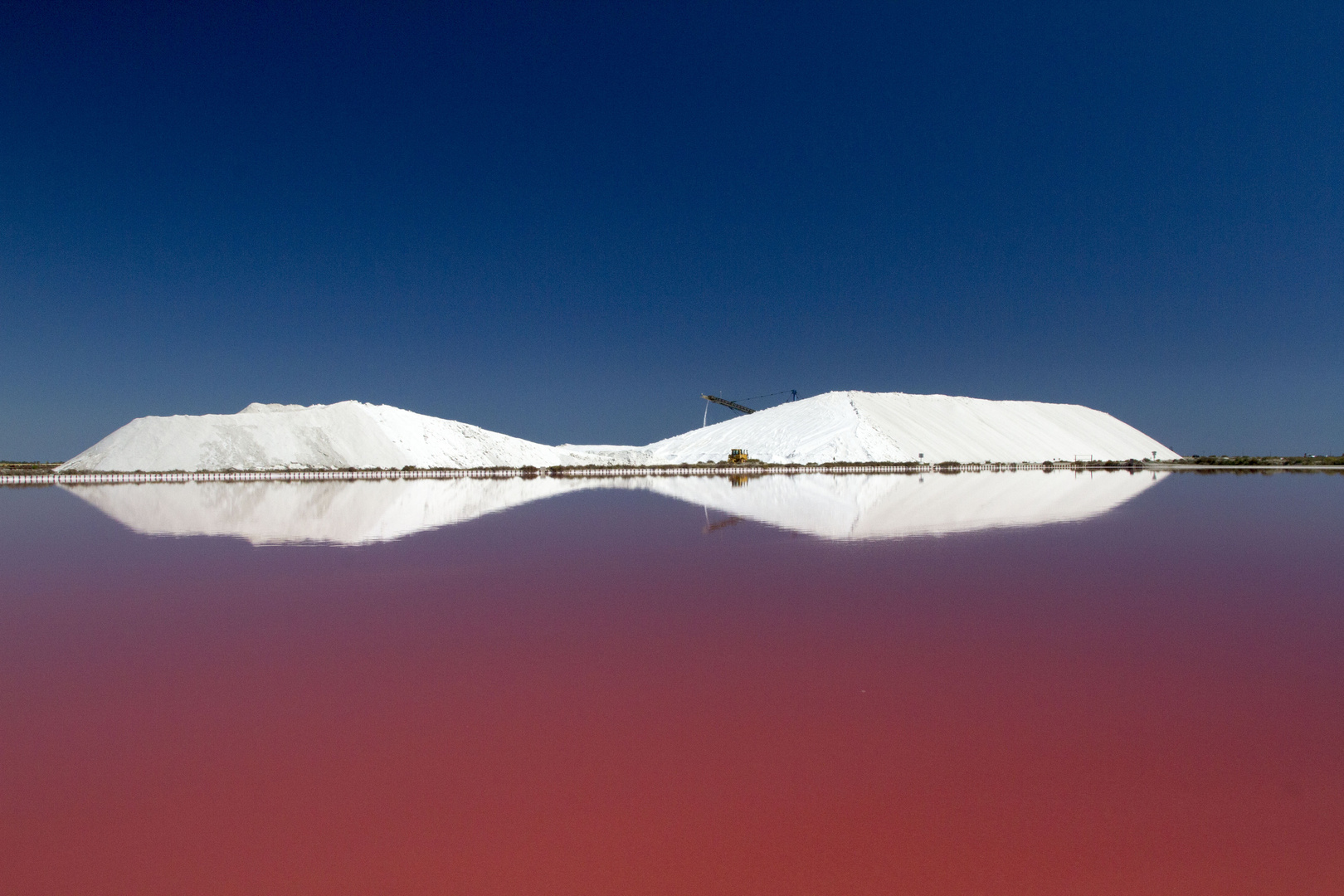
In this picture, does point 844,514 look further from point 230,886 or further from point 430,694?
point 230,886

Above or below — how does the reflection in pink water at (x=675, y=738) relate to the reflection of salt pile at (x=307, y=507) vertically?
below

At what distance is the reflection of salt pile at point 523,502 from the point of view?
1516 cm

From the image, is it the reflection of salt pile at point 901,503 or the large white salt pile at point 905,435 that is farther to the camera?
the large white salt pile at point 905,435

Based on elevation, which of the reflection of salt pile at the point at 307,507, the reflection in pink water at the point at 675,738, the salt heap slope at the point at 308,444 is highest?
the salt heap slope at the point at 308,444

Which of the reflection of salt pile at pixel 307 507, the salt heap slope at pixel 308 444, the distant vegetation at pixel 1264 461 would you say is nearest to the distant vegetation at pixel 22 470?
the salt heap slope at pixel 308 444

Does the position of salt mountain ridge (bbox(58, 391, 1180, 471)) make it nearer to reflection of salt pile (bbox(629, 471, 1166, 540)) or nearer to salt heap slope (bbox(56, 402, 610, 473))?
salt heap slope (bbox(56, 402, 610, 473))

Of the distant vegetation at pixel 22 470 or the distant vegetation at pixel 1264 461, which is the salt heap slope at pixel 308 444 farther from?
the distant vegetation at pixel 1264 461

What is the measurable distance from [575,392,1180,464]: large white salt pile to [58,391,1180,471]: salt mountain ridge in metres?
0.19

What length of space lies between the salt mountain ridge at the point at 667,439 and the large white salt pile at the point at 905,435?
192 mm

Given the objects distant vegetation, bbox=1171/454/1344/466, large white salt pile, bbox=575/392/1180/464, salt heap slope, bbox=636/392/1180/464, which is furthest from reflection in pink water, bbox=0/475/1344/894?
distant vegetation, bbox=1171/454/1344/466

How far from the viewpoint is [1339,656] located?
5.61 m

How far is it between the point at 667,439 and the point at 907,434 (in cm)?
2674

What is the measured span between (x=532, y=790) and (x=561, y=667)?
6.32 feet

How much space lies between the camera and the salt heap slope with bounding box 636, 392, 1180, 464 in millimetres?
63875
